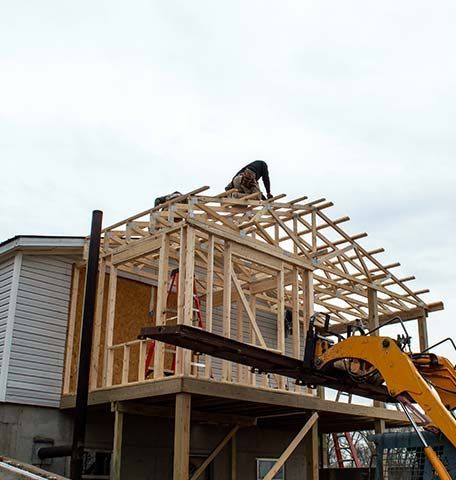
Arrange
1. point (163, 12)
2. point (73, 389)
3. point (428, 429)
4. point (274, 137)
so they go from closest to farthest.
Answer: point (428, 429) < point (163, 12) < point (73, 389) < point (274, 137)

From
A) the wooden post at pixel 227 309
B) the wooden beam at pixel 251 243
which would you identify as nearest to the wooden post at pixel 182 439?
the wooden post at pixel 227 309

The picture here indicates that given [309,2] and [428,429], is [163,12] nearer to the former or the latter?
[309,2]

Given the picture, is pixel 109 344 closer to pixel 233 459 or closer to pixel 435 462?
pixel 233 459

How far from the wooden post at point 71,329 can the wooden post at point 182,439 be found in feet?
11.6

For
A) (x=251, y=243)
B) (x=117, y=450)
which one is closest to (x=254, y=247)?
(x=251, y=243)

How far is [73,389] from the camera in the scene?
43.9ft

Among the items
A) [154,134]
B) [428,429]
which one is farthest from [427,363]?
[154,134]

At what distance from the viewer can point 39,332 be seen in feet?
43.4

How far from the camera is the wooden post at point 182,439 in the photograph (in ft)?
33.0

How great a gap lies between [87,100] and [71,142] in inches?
263

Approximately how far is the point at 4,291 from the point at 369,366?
781 centimetres

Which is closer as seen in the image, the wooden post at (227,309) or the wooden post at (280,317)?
the wooden post at (227,309)

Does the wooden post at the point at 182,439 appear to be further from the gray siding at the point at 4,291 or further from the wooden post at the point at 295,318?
the gray siding at the point at 4,291

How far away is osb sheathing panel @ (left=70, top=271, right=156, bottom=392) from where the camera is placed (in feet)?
45.0
